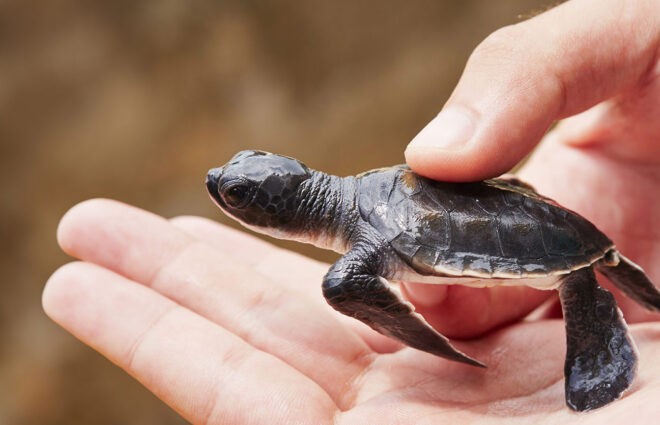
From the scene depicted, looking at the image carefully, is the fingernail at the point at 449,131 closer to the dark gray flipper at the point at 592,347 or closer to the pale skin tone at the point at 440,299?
the pale skin tone at the point at 440,299

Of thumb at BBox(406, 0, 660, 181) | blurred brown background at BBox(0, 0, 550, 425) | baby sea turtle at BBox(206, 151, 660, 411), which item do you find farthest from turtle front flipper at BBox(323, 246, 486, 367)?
blurred brown background at BBox(0, 0, 550, 425)

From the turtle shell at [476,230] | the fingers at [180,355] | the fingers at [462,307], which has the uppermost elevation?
the turtle shell at [476,230]

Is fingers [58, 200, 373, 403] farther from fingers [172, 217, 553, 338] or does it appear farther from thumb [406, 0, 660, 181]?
thumb [406, 0, 660, 181]

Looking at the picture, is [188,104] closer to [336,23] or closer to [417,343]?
[336,23]

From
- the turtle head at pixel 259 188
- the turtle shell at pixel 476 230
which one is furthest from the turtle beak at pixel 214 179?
the turtle shell at pixel 476 230

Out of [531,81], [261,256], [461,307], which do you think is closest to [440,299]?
[461,307]
